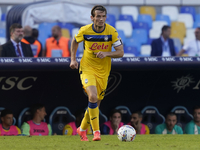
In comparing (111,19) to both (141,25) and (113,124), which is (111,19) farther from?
(113,124)

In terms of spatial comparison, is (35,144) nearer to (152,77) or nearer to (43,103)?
(43,103)

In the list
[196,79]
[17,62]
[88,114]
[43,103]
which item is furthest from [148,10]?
[88,114]

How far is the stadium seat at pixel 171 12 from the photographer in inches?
561

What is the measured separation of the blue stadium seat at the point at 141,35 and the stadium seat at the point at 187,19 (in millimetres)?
1605

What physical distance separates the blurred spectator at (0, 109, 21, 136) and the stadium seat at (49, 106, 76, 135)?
28.5 inches

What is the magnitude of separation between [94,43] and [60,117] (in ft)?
8.88

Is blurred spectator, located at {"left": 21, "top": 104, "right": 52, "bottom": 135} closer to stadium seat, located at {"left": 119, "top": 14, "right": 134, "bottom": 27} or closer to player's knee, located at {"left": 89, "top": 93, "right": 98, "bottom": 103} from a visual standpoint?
player's knee, located at {"left": 89, "top": 93, "right": 98, "bottom": 103}

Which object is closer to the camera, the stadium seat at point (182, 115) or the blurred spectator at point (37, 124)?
the blurred spectator at point (37, 124)

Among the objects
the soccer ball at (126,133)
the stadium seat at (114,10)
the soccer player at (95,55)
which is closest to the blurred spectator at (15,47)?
the soccer player at (95,55)

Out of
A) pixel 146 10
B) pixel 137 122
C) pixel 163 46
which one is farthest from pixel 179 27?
pixel 137 122

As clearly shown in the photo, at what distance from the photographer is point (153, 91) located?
8.05 metres

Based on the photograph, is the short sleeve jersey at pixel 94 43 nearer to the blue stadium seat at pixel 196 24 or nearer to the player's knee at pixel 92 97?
the player's knee at pixel 92 97

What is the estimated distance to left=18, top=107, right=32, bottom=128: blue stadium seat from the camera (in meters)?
7.53

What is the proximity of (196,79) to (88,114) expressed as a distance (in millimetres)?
3191
